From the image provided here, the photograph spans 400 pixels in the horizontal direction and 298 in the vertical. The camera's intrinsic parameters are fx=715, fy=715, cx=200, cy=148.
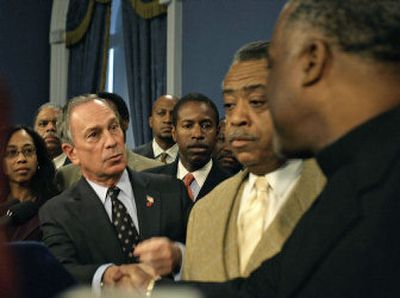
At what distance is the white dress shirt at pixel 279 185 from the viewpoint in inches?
72.0

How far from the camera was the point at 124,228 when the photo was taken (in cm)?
252

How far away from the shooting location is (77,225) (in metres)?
2.44

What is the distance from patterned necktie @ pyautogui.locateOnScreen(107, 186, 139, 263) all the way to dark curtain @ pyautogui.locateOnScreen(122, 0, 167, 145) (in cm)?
453

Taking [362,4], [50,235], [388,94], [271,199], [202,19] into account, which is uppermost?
[202,19]

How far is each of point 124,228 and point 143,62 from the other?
4960mm

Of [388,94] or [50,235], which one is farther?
[50,235]

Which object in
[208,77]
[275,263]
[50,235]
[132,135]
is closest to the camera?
[275,263]

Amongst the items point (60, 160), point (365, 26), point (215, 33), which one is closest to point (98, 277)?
point (365, 26)

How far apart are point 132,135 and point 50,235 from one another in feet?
Result: 17.6

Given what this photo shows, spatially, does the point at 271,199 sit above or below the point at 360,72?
below

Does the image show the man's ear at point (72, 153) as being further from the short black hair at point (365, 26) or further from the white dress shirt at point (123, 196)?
the short black hair at point (365, 26)

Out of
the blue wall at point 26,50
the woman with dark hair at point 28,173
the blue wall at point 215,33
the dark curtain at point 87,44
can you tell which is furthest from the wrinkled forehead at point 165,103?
the blue wall at point 26,50

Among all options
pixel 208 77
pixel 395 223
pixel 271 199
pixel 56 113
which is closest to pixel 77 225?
pixel 271 199

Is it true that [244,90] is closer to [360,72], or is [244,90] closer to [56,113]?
[360,72]
